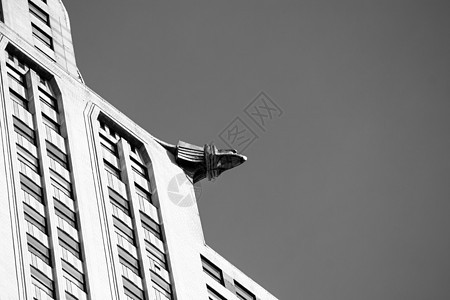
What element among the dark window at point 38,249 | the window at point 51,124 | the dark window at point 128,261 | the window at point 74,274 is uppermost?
the window at point 51,124

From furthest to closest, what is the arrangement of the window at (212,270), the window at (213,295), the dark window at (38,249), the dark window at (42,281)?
the window at (212,270) → the window at (213,295) → the dark window at (38,249) → the dark window at (42,281)

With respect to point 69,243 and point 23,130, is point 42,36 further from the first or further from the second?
point 69,243

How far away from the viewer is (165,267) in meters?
125

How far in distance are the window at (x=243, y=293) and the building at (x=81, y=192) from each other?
88mm

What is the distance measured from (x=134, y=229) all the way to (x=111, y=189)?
397cm

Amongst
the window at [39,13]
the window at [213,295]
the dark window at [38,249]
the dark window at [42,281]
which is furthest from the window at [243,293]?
the window at [39,13]

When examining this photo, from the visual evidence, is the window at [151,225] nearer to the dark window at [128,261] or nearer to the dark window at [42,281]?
the dark window at [128,261]

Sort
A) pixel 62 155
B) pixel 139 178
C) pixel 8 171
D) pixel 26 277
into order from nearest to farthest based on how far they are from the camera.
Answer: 1. pixel 26 277
2. pixel 8 171
3. pixel 62 155
4. pixel 139 178

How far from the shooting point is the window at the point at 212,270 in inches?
5103

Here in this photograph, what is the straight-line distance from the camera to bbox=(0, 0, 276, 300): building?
113438 millimetres

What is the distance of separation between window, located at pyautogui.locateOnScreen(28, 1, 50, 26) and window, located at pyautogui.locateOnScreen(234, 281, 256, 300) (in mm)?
30253

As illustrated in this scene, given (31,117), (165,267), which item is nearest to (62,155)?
(31,117)

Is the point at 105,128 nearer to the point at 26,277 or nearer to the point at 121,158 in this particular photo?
the point at 121,158

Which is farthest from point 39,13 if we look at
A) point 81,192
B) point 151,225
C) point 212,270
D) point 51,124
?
point 212,270
